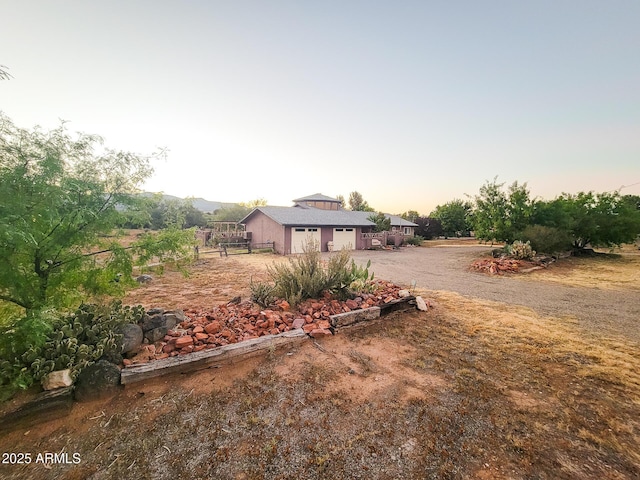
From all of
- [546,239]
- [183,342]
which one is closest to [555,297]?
[546,239]

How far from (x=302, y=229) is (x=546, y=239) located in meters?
14.2

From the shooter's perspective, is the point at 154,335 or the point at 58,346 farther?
the point at 154,335

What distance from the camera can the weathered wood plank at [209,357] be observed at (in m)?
2.55

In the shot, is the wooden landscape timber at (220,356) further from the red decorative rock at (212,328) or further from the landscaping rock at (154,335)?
the landscaping rock at (154,335)

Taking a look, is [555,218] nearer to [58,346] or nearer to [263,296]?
[263,296]

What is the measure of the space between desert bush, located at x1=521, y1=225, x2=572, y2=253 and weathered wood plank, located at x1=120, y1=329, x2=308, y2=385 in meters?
14.0

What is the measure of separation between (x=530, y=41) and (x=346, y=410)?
50.8 feet

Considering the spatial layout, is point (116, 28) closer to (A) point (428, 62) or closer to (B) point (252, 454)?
(B) point (252, 454)

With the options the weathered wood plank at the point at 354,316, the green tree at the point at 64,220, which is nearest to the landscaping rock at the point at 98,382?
the green tree at the point at 64,220

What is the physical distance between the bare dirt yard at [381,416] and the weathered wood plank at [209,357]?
10 cm

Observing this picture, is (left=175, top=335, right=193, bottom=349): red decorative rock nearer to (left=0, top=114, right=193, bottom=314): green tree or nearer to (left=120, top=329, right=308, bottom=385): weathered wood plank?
(left=120, top=329, right=308, bottom=385): weathered wood plank

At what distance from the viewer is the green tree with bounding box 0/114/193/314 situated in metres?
2.14

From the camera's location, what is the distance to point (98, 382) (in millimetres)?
2342

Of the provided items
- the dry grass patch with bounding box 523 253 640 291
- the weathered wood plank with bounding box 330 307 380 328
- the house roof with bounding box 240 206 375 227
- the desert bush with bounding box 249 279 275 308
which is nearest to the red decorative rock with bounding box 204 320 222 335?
the desert bush with bounding box 249 279 275 308
